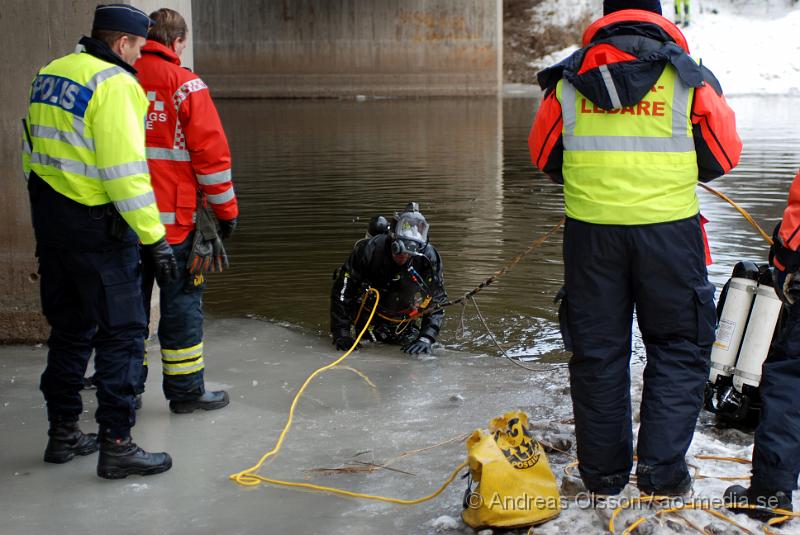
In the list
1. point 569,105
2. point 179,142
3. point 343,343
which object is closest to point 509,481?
point 569,105

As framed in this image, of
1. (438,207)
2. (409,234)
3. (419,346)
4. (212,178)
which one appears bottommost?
(419,346)

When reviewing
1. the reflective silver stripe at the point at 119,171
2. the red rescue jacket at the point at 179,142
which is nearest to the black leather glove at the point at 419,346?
the red rescue jacket at the point at 179,142

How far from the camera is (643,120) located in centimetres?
353

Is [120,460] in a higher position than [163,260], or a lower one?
lower

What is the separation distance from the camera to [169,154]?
15.1 feet

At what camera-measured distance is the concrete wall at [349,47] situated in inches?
1336

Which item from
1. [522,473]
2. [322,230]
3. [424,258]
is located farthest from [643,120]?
[322,230]

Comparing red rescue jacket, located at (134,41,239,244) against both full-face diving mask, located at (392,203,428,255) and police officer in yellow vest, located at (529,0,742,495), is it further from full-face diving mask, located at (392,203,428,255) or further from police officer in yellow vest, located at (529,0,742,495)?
police officer in yellow vest, located at (529,0,742,495)

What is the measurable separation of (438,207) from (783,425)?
9078 mm

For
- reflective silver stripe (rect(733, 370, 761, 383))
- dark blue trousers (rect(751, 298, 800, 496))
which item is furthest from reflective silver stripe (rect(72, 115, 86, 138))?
reflective silver stripe (rect(733, 370, 761, 383))

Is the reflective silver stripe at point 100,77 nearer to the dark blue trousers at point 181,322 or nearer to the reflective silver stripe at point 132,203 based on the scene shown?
the reflective silver stripe at point 132,203

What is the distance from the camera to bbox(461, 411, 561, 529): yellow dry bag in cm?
351

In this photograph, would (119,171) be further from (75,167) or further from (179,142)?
(179,142)

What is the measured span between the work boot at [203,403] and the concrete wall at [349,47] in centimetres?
2967
